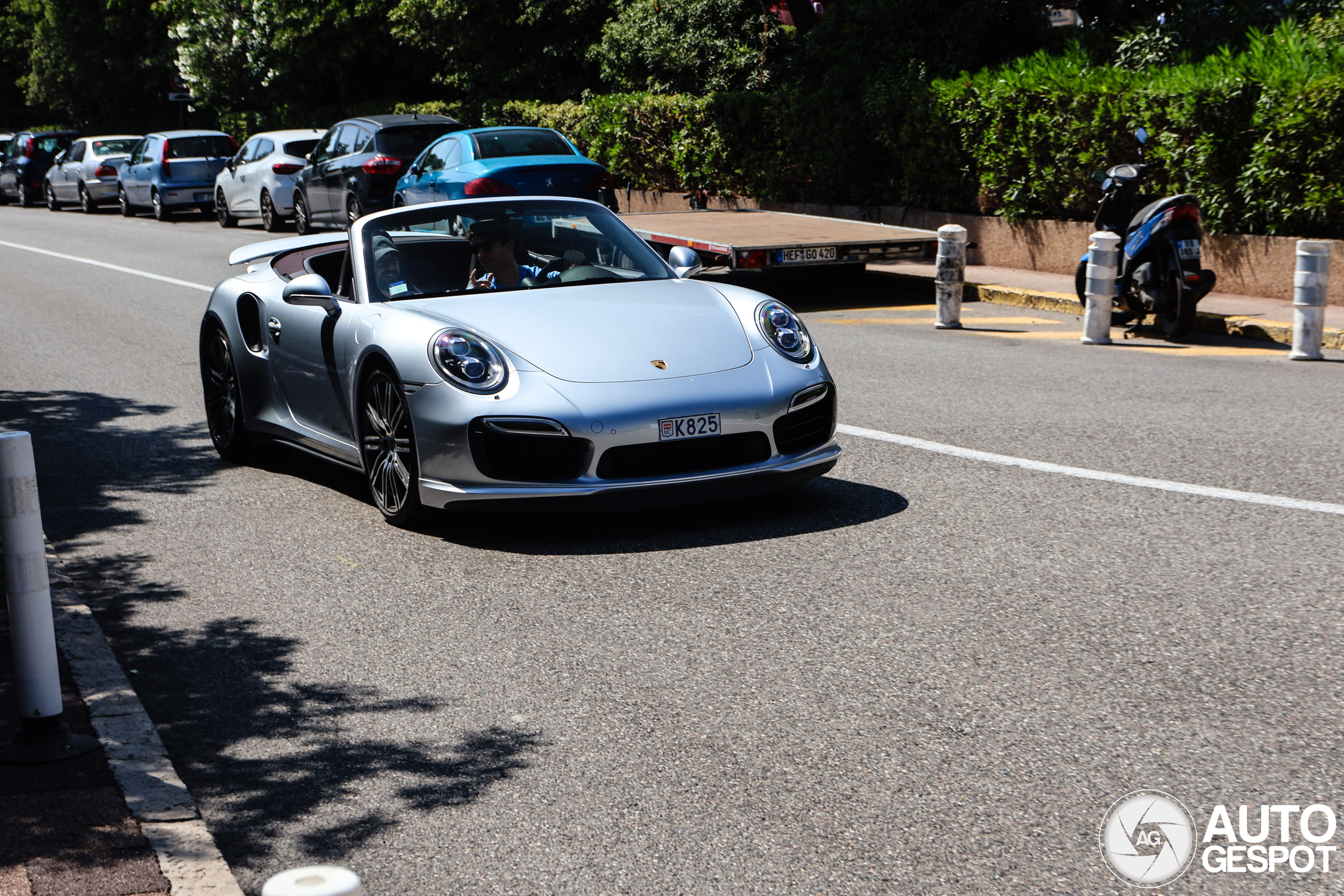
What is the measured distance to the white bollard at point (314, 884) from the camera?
7.22 feet

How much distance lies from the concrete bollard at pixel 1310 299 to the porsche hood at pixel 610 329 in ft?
18.7

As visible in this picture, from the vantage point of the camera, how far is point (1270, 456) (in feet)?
24.4

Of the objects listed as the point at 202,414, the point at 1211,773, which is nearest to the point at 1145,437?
the point at 1211,773

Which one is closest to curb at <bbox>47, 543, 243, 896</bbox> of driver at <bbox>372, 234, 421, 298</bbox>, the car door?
the car door

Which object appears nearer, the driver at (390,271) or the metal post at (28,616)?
the metal post at (28,616)

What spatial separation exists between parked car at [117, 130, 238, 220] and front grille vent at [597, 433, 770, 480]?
84.1ft

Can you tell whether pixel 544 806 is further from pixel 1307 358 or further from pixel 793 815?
pixel 1307 358

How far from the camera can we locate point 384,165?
22.5 meters

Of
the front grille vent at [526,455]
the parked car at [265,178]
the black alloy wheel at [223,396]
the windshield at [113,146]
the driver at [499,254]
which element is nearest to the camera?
the front grille vent at [526,455]

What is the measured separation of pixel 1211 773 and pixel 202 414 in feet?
25.1

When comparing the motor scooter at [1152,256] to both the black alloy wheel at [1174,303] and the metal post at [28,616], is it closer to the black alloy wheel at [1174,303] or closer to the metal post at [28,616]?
the black alloy wheel at [1174,303]

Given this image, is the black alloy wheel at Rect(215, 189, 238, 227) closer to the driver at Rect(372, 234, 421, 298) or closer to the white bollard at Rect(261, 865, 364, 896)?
the driver at Rect(372, 234, 421, 298)

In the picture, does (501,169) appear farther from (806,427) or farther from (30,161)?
(30,161)

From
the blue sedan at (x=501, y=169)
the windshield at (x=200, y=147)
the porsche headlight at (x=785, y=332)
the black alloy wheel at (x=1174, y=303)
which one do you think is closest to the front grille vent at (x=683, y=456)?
the porsche headlight at (x=785, y=332)
